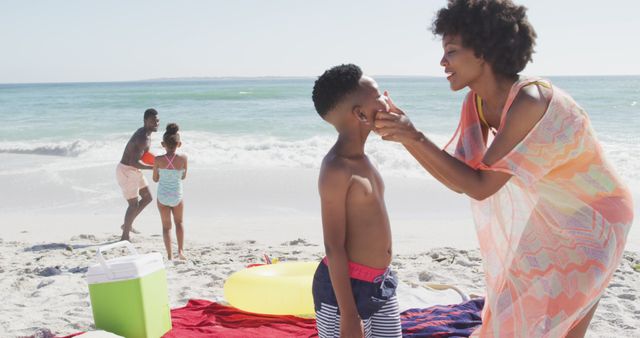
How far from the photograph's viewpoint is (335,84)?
274cm

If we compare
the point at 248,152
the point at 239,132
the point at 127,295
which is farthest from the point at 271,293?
the point at 239,132

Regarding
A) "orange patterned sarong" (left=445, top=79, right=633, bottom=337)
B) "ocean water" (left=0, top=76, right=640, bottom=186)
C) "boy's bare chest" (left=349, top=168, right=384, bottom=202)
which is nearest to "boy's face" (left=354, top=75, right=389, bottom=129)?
"boy's bare chest" (left=349, top=168, right=384, bottom=202)

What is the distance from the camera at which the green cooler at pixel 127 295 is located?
4.18m

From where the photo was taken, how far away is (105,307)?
169 inches

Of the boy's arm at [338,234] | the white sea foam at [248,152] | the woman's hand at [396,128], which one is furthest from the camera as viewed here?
the white sea foam at [248,152]

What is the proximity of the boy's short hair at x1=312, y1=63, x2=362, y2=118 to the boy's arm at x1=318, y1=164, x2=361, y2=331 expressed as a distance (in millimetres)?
273

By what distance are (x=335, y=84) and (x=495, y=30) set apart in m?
0.65

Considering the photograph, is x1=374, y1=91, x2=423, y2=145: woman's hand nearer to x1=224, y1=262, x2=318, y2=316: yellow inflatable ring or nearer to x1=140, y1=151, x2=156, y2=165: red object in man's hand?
x1=224, y1=262, x2=318, y2=316: yellow inflatable ring

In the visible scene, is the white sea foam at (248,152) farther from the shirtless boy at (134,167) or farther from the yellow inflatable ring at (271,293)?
the yellow inflatable ring at (271,293)

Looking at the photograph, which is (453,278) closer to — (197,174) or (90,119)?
(197,174)

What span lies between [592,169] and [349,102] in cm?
96

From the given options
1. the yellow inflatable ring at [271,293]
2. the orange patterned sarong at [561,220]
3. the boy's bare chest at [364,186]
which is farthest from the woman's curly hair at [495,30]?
the yellow inflatable ring at [271,293]

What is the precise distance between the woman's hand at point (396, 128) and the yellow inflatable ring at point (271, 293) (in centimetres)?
253

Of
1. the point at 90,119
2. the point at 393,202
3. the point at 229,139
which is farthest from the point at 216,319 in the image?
the point at 90,119
